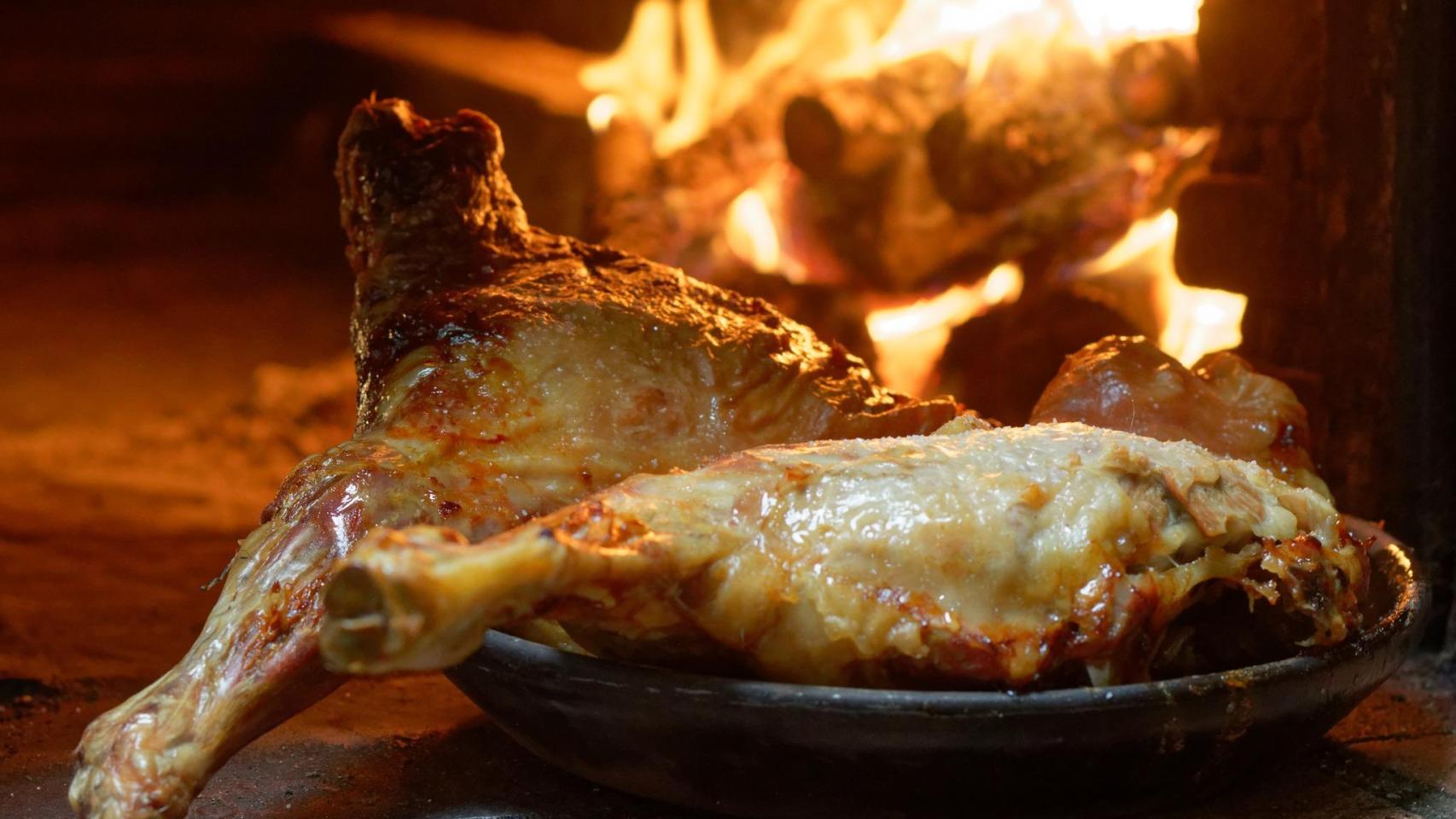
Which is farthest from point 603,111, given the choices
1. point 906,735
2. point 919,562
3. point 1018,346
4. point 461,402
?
point 906,735

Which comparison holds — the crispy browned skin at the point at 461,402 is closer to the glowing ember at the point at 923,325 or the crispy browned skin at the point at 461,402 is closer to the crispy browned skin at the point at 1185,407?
the crispy browned skin at the point at 1185,407

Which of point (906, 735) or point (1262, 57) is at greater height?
point (1262, 57)

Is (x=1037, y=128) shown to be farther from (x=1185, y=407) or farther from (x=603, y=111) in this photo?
(x=1185, y=407)

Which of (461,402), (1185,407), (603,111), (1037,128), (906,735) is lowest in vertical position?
(906,735)

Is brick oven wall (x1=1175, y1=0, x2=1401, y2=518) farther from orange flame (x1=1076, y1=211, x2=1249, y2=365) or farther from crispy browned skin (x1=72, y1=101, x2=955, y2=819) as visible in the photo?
crispy browned skin (x1=72, y1=101, x2=955, y2=819)

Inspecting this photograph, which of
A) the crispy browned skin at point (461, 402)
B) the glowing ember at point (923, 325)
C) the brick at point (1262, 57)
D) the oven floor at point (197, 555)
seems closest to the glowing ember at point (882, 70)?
the glowing ember at point (923, 325)

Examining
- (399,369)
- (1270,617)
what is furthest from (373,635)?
(1270,617)
